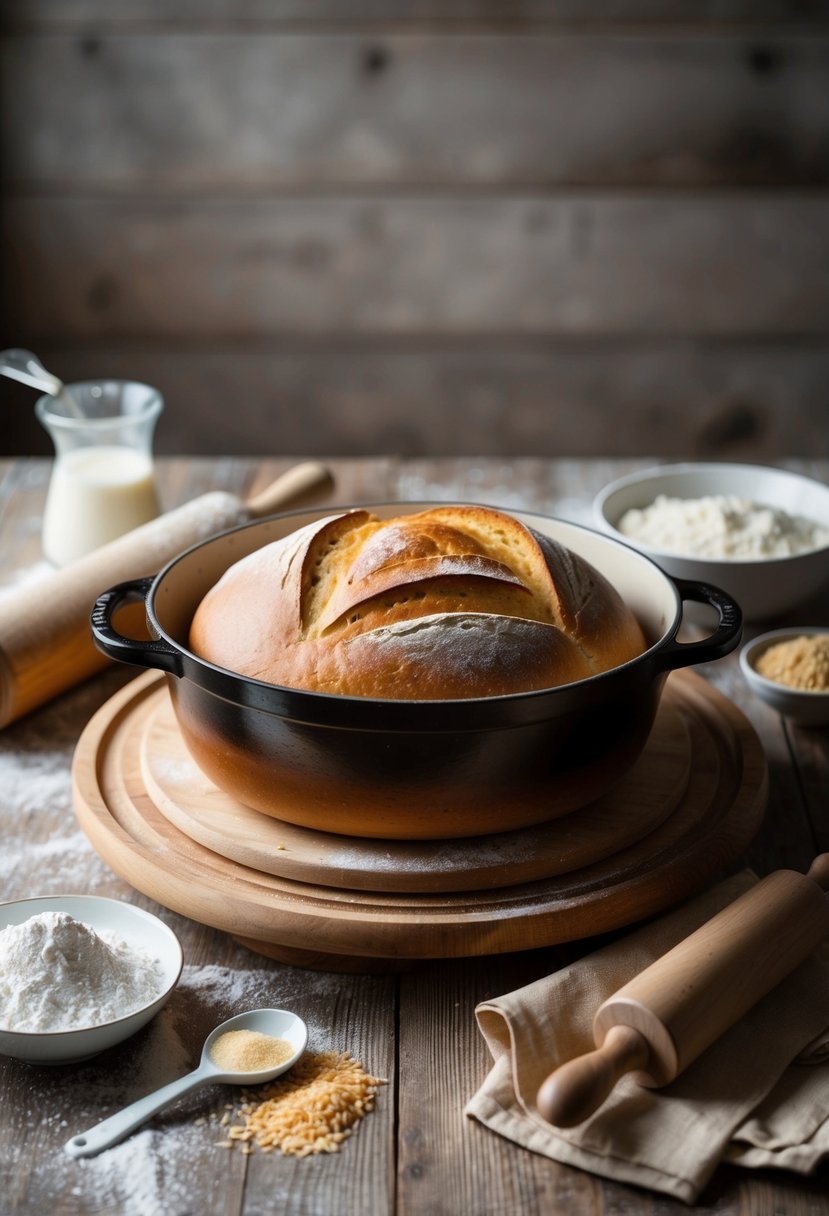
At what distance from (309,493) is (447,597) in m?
0.97

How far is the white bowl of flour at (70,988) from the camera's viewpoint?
943 millimetres

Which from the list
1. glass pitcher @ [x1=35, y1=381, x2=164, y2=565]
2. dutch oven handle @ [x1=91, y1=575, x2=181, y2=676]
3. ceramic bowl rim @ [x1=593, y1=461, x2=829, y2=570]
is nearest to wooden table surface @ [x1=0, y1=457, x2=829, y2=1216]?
dutch oven handle @ [x1=91, y1=575, x2=181, y2=676]

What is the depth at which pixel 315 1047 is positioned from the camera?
1011 mm

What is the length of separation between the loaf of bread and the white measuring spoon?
0.91 feet

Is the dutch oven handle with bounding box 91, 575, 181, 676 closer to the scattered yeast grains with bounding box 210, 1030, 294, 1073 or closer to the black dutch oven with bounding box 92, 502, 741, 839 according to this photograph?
the black dutch oven with bounding box 92, 502, 741, 839

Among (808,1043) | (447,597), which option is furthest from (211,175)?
(808,1043)

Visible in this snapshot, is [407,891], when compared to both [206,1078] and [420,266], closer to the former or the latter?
[206,1078]

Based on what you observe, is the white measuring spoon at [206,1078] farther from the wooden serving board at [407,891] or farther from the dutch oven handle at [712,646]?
the dutch oven handle at [712,646]

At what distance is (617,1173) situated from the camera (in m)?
0.88

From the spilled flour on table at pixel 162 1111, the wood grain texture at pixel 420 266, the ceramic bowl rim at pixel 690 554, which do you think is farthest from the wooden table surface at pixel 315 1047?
the wood grain texture at pixel 420 266

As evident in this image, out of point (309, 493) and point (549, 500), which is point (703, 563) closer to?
point (549, 500)

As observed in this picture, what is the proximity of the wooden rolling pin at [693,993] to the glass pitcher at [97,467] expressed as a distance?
1.22 m

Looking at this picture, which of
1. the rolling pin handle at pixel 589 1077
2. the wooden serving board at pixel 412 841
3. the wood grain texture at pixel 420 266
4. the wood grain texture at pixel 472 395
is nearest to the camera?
the rolling pin handle at pixel 589 1077

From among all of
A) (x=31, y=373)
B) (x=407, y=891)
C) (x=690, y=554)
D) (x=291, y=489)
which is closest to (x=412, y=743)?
(x=407, y=891)
